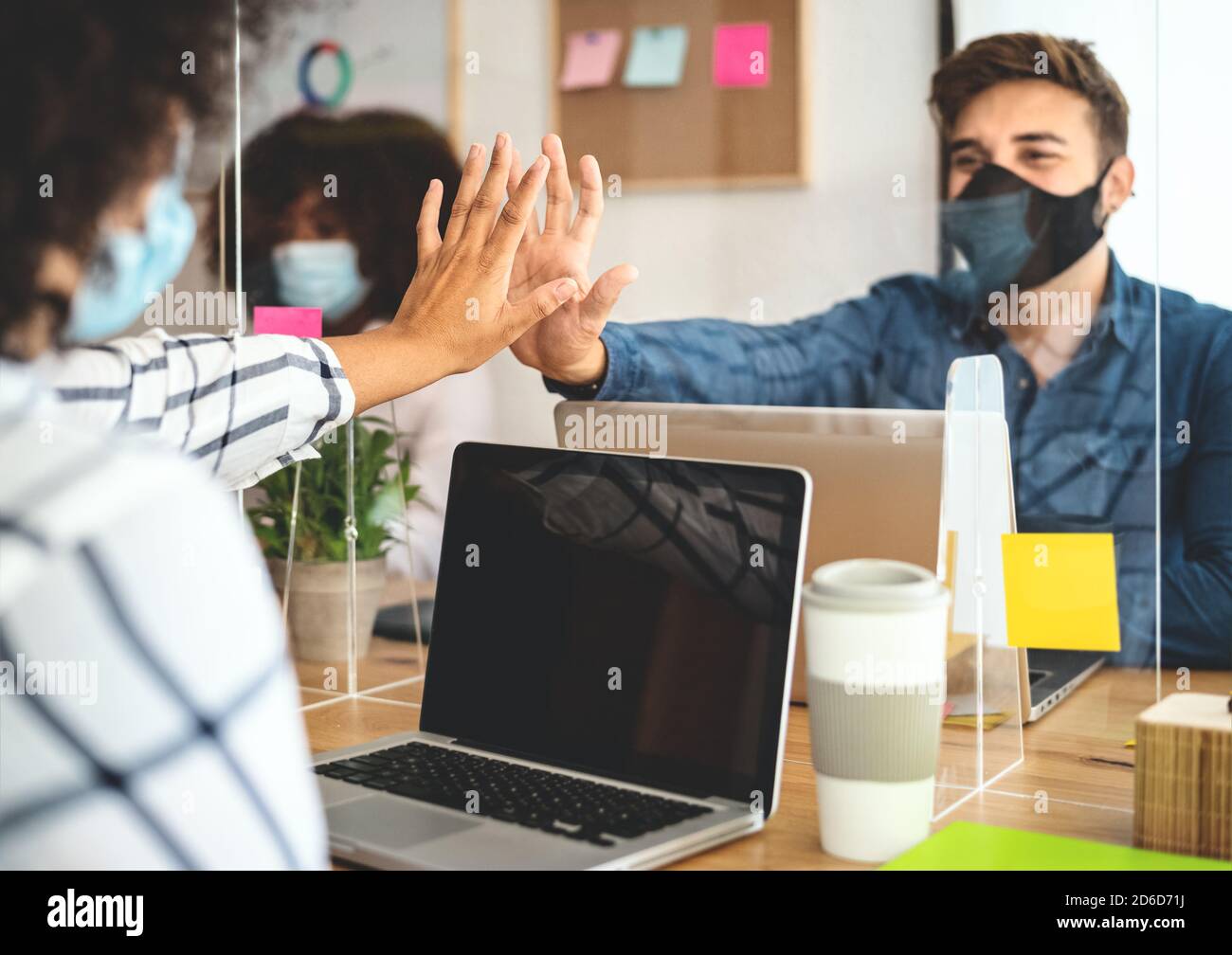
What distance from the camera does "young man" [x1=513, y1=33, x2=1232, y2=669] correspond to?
1601 mm

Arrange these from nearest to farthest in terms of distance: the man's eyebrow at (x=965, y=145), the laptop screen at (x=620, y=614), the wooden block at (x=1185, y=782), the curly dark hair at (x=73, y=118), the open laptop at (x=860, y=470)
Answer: the curly dark hair at (x=73, y=118), the wooden block at (x=1185, y=782), the laptop screen at (x=620, y=614), the open laptop at (x=860, y=470), the man's eyebrow at (x=965, y=145)

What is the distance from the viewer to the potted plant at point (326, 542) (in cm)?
166

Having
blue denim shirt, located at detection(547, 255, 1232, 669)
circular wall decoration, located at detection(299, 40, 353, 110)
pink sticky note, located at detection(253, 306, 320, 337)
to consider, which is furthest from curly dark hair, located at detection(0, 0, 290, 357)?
circular wall decoration, located at detection(299, 40, 353, 110)

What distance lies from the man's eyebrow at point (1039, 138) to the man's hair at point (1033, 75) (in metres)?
0.09

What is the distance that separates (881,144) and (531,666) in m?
1.53

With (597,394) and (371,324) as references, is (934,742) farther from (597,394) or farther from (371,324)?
(371,324)

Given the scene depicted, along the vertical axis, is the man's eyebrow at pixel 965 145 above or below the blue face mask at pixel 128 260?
above

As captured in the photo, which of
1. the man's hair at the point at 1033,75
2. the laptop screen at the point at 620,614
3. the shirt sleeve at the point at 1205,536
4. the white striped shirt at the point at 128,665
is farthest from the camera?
the man's hair at the point at 1033,75

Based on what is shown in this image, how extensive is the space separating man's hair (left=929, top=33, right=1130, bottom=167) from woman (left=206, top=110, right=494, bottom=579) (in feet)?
2.93

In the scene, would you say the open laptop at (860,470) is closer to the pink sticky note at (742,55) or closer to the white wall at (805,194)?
the white wall at (805,194)

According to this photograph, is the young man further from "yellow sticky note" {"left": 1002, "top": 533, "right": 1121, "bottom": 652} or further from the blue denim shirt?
"yellow sticky note" {"left": 1002, "top": 533, "right": 1121, "bottom": 652}

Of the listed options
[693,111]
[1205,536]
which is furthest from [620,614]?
[693,111]

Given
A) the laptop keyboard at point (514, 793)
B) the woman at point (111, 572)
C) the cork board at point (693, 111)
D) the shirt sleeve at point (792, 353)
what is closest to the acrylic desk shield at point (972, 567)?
the laptop keyboard at point (514, 793)

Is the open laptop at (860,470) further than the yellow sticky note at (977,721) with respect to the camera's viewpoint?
Yes
